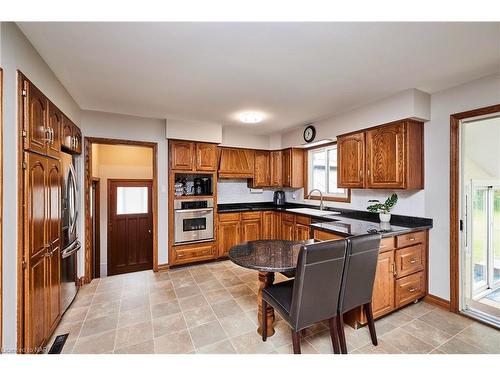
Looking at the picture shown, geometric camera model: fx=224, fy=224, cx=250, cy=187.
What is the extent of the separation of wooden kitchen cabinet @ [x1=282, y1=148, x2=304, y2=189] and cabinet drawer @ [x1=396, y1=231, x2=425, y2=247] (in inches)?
87.9

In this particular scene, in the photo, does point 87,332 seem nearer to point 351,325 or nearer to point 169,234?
point 169,234

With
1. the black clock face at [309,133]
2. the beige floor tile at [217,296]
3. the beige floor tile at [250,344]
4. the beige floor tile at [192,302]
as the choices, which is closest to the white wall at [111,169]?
the beige floor tile at [192,302]

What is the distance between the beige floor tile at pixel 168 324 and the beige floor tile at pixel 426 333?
6.84 ft

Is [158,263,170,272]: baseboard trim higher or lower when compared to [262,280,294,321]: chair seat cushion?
lower

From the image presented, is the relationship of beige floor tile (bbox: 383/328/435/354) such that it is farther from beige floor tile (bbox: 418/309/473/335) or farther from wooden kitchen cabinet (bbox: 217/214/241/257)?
wooden kitchen cabinet (bbox: 217/214/241/257)

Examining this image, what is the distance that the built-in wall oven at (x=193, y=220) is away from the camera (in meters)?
3.62

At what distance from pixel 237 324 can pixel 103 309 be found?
4.90 ft

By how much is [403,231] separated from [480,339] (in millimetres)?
1013

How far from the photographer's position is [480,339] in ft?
6.28

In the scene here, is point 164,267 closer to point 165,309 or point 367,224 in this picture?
point 165,309

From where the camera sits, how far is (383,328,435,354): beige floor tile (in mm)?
1787

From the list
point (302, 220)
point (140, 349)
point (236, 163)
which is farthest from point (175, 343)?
point (236, 163)

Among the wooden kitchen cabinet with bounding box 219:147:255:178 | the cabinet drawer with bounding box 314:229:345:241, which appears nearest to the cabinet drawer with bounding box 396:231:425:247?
the cabinet drawer with bounding box 314:229:345:241
